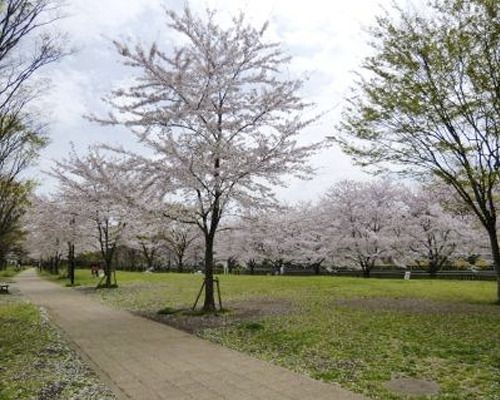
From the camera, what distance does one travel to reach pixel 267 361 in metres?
7.51

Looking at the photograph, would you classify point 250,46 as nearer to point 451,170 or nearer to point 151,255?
point 451,170

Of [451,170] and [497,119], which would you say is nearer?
[497,119]

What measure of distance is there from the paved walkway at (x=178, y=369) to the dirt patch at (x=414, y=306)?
20.1 feet

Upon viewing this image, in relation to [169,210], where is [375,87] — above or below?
above

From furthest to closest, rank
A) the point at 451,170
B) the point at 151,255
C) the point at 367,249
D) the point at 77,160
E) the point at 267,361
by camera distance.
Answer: the point at 151,255 < the point at 367,249 < the point at 77,160 < the point at 451,170 < the point at 267,361

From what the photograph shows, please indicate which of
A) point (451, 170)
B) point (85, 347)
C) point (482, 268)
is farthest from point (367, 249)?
point (85, 347)

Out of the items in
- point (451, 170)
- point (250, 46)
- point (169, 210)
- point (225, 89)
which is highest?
point (250, 46)

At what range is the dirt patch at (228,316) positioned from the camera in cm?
1132

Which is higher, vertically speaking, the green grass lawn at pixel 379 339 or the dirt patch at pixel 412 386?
the green grass lawn at pixel 379 339

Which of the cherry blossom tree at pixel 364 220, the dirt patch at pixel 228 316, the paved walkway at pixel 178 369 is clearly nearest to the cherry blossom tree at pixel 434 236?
the cherry blossom tree at pixel 364 220

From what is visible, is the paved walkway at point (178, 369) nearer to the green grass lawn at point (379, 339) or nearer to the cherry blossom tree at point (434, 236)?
the green grass lawn at point (379, 339)

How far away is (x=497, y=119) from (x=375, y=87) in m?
3.49

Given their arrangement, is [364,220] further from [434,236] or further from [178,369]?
[178,369]

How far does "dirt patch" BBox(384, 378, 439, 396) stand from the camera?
5797mm
